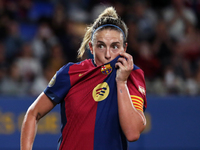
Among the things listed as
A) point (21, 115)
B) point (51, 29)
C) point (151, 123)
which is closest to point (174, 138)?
point (151, 123)

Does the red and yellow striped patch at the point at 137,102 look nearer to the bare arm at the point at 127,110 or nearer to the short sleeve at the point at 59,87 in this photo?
the bare arm at the point at 127,110

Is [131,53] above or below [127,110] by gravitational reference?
above

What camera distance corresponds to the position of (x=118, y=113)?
2010 mm

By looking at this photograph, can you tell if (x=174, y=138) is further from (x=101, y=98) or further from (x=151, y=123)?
(x=101, y=98)

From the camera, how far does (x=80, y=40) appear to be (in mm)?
6227

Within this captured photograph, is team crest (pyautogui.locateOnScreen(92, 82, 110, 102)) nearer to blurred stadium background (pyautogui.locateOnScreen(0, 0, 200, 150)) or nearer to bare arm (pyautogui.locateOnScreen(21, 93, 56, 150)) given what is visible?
bare arm (pyautogui.locateOnScreen(21, 93, 56, 150))

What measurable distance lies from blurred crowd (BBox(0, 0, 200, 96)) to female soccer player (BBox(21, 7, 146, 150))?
9.73 feet

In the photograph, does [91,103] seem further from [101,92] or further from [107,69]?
[107,69]

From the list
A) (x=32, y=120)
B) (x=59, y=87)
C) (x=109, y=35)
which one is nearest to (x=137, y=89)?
Answer: (x=109, y=35)

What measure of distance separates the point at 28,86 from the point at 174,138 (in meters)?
2.33

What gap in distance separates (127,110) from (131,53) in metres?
4.11

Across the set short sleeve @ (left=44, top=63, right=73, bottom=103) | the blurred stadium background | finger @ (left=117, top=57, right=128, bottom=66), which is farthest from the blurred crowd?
finger @ (left=117, top=57, right=128, bottom=66)

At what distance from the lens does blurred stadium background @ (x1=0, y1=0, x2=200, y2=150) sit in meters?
5.10

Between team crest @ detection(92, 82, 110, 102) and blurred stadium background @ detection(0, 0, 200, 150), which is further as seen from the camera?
blurred stadium background @ detection(0, 0, 200, 150)
